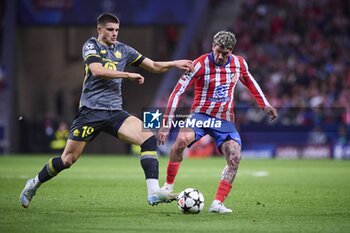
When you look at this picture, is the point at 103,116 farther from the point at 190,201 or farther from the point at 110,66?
the point at 190,201

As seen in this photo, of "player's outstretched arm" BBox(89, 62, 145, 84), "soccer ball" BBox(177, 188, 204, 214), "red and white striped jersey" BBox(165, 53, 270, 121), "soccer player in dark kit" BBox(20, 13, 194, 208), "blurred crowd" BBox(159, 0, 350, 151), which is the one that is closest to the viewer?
"player's outstretched arm" BBox(89, 62, 145, 84)

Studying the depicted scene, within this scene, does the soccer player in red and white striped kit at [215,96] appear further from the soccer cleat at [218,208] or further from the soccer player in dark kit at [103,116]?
the soccer cleat at [218,208]

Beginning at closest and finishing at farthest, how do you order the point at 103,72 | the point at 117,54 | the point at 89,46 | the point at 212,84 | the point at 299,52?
the point at 103,72
the point at 89,46
the point at 117,54
the point at 212,84
the point at 299,52

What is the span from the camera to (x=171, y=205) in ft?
35.1

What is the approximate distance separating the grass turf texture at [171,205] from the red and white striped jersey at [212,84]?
4.06 feet

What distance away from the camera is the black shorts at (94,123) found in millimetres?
Answer: 9562

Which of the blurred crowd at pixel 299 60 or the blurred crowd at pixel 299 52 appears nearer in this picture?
the blurred crowd at pixel 299 60

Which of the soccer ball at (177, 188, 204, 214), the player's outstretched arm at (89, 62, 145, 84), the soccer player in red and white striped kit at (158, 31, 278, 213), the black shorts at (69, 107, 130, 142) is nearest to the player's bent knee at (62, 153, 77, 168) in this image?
the black shorts at (69, 107, 130, 142)

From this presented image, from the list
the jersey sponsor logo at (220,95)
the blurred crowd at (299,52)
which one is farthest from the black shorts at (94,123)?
the blurred crowd at (299,52)

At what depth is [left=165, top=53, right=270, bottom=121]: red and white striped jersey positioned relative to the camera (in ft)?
33.0

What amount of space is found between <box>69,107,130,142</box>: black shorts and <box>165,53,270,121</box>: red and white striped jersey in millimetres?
737

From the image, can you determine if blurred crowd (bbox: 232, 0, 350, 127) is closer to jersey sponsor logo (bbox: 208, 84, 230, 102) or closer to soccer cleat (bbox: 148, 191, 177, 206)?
jersey sponsor logo (bbox: 208, 84, 230, 102)

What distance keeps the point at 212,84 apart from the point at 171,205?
5.74 ft

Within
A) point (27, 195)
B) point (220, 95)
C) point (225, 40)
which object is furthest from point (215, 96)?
point (27, 195)
